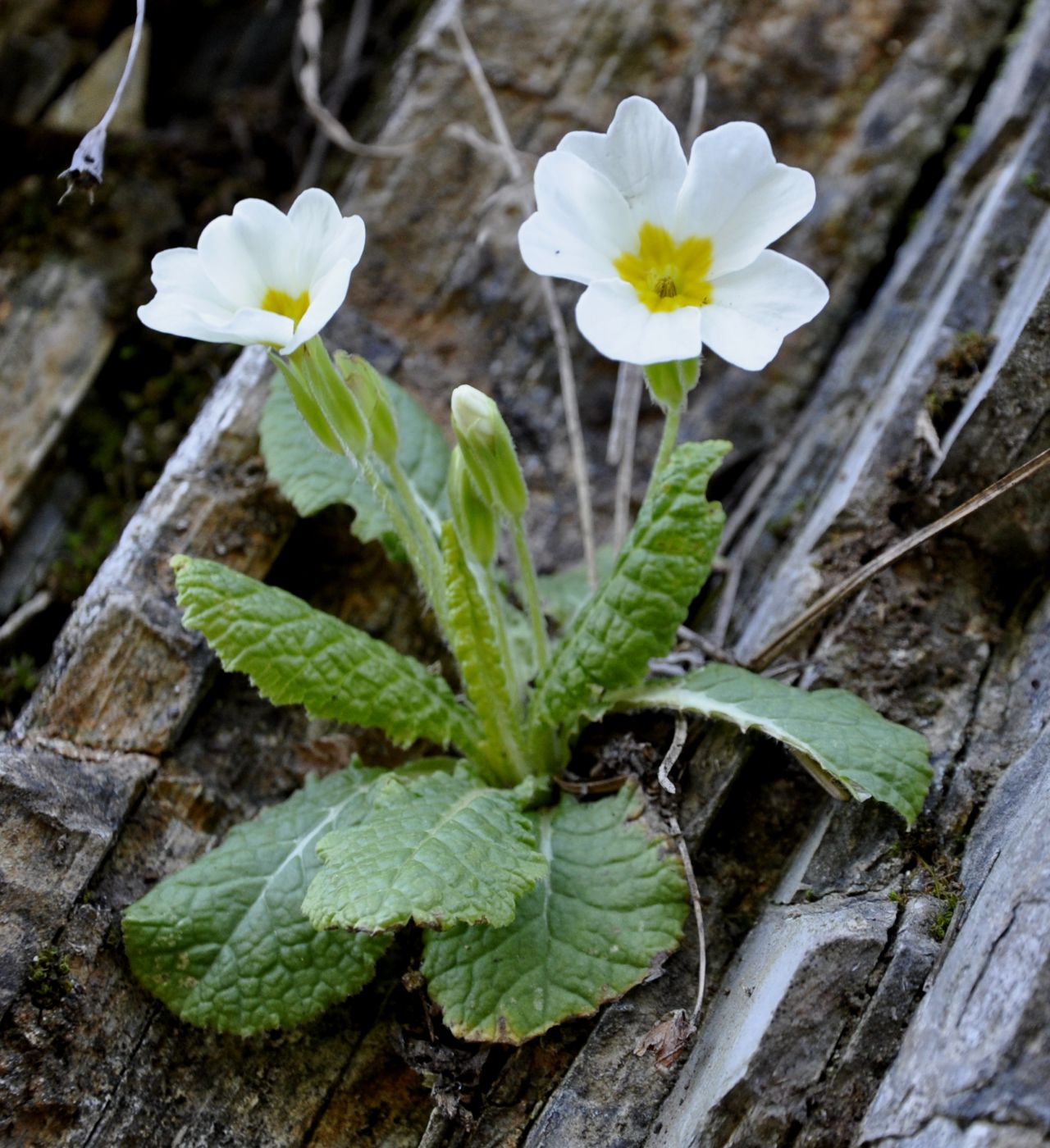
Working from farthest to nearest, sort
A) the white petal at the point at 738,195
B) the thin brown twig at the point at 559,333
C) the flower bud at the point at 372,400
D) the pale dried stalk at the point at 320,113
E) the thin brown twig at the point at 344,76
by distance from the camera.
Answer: the thin brown twig at the point at 344,76 → the pale dried stalk at the point at 320,113 → the thin brown twig at the point at 559,333 → the flower bud at the point at 372,400 → the white petal at the point at 738,195

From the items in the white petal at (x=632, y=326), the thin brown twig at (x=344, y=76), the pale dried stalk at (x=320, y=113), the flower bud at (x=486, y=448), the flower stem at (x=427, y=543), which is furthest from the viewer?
the thin brown twig at (x=344, y=76)

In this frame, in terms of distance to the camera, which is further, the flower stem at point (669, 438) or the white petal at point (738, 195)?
the flower stem at point (669, 438)

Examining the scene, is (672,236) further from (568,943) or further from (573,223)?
(568,943)

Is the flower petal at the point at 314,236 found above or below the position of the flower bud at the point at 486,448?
above

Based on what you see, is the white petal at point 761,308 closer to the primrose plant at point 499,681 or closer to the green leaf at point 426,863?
the primrose plant at point 499,681

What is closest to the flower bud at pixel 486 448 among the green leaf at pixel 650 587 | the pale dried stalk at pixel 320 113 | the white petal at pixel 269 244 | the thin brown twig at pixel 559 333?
the green leaf at pixel 650 587

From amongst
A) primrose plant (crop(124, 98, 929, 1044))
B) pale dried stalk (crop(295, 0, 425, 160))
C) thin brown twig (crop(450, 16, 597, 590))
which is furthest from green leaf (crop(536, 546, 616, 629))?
pale dried stalk (crop(295, 0, 425, 160))

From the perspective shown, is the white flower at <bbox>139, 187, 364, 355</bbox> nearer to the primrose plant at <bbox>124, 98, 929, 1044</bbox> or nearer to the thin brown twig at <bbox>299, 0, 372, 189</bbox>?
the primrose plant at <bbox>124, 98, 929, 1044</bbox>

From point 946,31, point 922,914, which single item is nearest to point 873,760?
point 922,914
